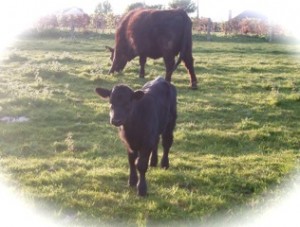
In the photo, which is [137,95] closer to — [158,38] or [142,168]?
[142,168]

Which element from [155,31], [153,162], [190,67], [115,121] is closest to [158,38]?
[155,31]

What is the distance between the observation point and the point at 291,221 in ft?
20.1

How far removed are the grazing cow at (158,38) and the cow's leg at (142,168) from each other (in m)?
7.50

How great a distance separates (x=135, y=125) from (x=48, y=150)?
287 centimetres

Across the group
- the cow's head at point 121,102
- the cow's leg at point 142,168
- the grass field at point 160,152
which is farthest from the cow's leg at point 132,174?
the cow's head at point 121,102

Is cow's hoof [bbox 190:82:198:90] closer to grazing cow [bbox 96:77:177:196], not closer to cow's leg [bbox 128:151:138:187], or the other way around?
grazing cow [bbox 96:77:177:196]

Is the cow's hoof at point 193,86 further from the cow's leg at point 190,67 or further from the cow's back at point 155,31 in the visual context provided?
the cow's back at point 155,31

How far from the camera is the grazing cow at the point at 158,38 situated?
15023mm

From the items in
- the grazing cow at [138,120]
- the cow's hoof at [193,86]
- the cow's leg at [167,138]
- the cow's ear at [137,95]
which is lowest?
the cow's hoof at [193,86]

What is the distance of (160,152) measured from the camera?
907 cm

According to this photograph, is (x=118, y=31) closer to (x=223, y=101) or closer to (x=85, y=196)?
(x=223, y=101)

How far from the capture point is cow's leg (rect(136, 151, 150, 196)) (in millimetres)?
6816

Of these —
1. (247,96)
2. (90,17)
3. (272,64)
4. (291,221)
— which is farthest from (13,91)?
(90,17)

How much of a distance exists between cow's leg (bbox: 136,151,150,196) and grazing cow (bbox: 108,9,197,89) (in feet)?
24.6
